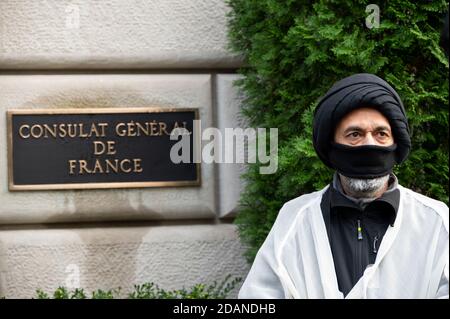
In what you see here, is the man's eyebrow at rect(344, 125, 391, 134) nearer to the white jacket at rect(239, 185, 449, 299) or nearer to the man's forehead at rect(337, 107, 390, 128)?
the man's forehead at rect(337, 107, 390, 128)

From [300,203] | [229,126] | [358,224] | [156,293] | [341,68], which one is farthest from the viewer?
[229,126]

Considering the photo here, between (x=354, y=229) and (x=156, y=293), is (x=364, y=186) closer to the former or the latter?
(x=354, y=229)

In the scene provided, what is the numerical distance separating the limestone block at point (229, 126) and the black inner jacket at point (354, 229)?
2.83 m

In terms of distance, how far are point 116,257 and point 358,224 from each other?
3.03 meters

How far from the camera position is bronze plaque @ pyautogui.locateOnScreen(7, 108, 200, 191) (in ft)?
20.7

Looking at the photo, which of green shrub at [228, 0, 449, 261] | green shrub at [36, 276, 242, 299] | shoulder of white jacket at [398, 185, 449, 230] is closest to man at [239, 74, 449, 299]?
shoulder of white jacket at [398, 185, 449, 230]

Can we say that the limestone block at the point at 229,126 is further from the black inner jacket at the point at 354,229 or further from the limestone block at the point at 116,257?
the black inner jacket at the point at 354,229

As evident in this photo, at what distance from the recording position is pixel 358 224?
3592 millimetres

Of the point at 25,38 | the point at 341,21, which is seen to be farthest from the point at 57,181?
the point at 341,21

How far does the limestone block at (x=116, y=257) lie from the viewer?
6.30 m

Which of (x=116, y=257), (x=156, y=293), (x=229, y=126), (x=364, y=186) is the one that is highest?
(x=229, y=126)

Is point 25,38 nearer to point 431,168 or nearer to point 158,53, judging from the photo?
point 158,53

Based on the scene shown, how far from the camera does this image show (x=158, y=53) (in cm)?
643

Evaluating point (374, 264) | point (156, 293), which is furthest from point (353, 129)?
point (156, 293)
